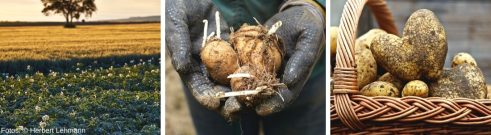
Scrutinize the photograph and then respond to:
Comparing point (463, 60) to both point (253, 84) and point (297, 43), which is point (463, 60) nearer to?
point (297, 43)

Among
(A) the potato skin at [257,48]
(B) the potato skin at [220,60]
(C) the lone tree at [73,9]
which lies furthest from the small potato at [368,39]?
(C) the lone tree at [73,9]

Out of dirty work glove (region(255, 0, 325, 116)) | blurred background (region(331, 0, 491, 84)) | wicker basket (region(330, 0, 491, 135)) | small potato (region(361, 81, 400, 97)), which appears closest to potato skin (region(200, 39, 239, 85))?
dirty work glove (region(255, 0, 325, 116))

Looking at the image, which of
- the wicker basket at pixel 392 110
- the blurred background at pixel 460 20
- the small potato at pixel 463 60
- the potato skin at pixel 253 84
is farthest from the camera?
the blurred background at pixel 460 20

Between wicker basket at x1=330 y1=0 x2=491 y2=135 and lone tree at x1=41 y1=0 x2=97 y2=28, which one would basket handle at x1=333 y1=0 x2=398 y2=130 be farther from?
lone tree at x1=41 y1=0 x2=97 y2=28

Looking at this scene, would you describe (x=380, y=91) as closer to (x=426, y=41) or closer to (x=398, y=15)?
(x=426, y=41)

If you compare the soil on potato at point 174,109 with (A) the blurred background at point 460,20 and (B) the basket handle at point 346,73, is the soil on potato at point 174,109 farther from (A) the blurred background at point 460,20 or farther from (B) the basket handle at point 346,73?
(A) the blurred background at point 460,20
